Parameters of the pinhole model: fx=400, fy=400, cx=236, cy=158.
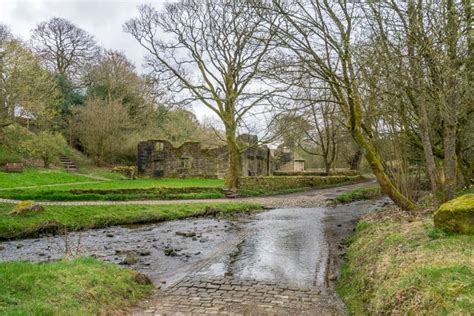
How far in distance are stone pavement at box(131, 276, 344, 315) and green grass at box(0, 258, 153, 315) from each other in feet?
1.38

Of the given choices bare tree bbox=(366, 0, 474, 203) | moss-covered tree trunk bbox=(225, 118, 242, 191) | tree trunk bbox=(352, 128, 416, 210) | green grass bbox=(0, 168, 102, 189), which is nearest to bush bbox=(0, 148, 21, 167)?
green grass bbox=(0, 168, 102, 189)

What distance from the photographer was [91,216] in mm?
13086

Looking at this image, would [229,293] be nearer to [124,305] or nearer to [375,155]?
[124,305]

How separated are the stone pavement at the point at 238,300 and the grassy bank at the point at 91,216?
20.8 feet

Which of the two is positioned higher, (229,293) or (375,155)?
(375,155)

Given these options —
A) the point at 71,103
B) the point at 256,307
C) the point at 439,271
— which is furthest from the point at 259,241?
the point at 71,103

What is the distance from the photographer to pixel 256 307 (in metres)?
5.64

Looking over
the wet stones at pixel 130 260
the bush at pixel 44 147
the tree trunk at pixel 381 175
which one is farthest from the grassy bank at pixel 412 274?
the bush at pixel 44 147

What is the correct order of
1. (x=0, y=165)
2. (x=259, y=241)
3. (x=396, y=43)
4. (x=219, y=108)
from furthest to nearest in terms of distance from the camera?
1. (x=0, y=165)
2. (x=219, y=108)
3. (x=259, y=241)
4. (x=396, y=43)

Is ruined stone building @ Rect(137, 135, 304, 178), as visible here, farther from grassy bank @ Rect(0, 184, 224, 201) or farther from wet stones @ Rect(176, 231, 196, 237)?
wet stones @ Rect(176, 231, 196, 237)

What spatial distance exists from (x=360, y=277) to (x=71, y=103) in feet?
122

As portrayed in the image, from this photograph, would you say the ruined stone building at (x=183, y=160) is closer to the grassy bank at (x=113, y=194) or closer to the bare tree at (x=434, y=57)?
the grassy bank at (x=113, y=194)

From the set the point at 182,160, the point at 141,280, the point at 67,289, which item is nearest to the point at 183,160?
the point at 182,160

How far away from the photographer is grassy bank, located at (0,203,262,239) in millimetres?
11109
